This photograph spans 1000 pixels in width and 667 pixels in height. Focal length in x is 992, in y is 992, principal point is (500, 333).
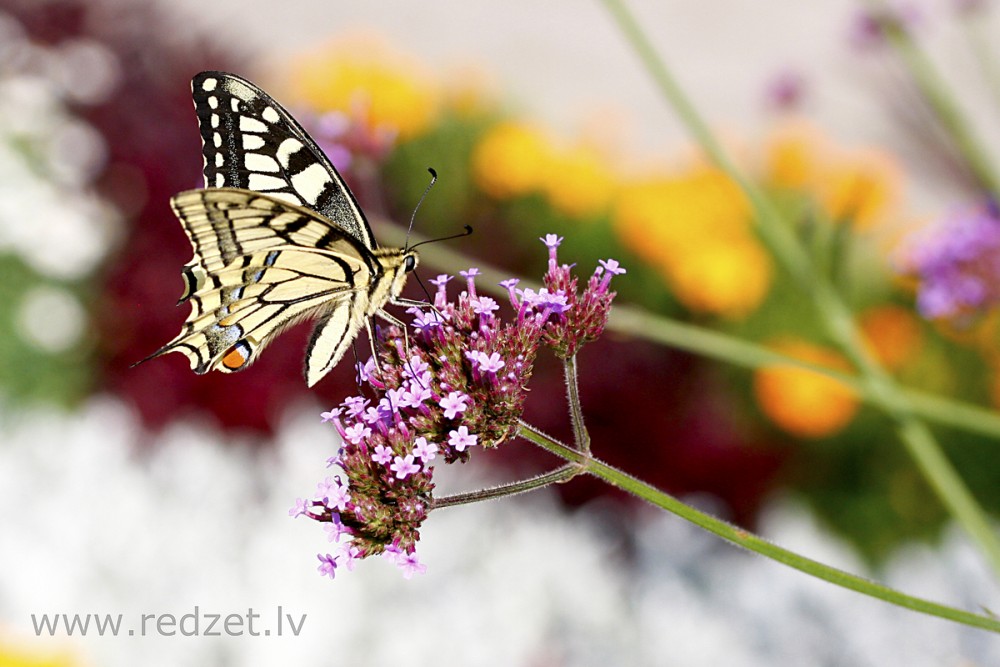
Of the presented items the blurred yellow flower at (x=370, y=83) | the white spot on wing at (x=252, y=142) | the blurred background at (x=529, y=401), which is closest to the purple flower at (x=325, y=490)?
the white spot on wing at (x=252, y=142)

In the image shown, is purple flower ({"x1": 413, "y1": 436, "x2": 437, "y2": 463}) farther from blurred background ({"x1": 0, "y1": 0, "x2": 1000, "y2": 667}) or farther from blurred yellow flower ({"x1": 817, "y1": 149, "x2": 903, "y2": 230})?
blurred yellow flower ({"x1": 817, "y1": 149, "x2": 903, "y2": 230})

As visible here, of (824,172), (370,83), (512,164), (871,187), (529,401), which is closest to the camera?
(871,187)

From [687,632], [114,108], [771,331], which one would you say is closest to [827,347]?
[771,331]

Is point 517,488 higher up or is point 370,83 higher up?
point 370,83

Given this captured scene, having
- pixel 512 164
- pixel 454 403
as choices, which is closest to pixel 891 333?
pixel 512 164

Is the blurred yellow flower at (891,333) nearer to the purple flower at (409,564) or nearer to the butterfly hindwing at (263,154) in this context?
the butterfly hindwing at (263,154)

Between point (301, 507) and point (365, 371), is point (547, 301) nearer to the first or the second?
point (365, 371)
